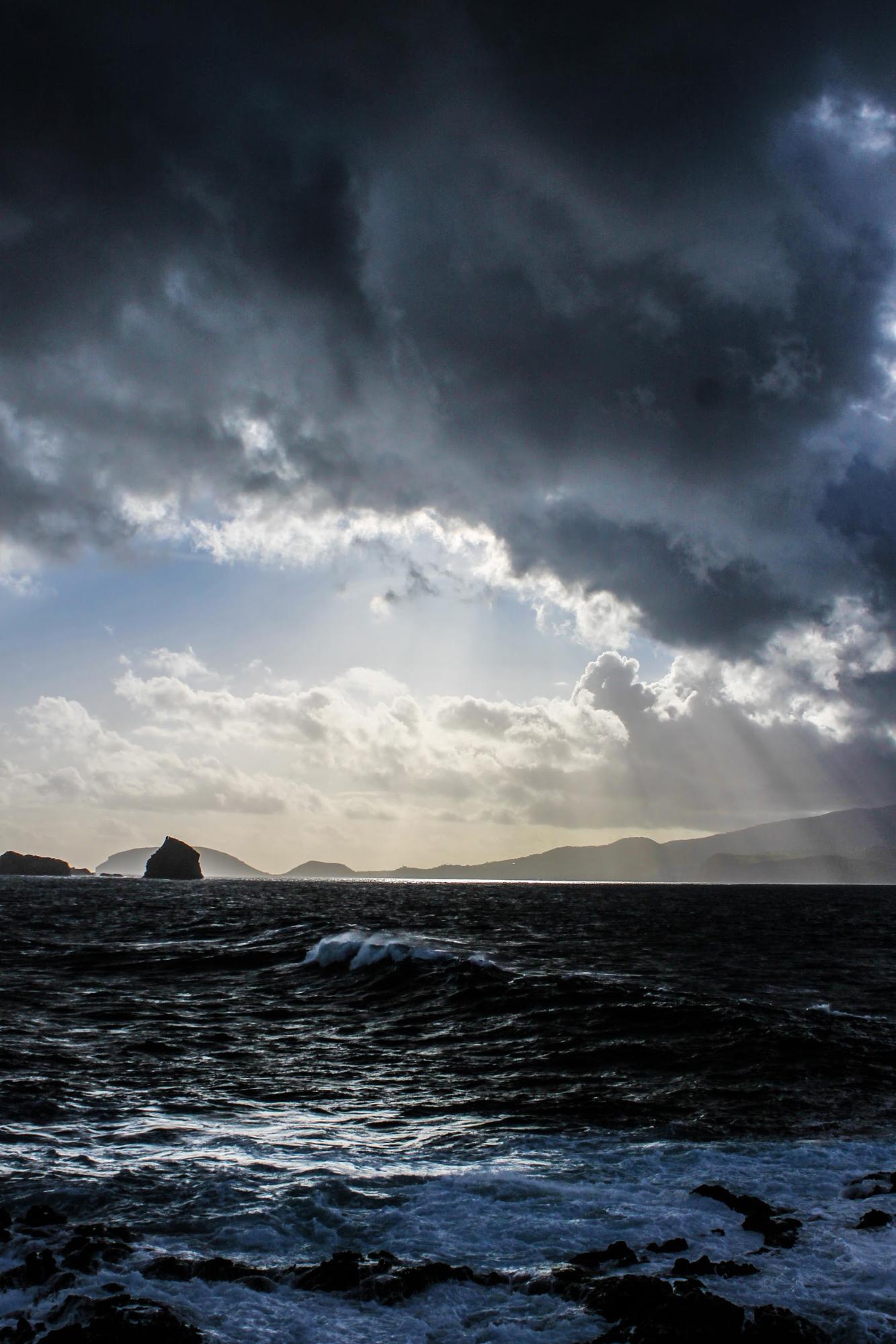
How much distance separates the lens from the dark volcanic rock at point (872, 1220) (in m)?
10.2

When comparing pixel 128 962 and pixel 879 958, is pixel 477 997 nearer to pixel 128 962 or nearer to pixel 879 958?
pixel 128 962

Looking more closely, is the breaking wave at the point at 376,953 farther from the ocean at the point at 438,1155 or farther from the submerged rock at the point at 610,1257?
the submerged rock at the point at 610,1257

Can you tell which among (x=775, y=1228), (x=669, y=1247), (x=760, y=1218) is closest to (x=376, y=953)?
(x=760, y=1218)

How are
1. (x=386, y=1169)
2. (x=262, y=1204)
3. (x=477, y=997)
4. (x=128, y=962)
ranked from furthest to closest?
1. (x=128, y=962)
2. (x=477, y=997)
3. (x=386, y=1169)
4. (x=262, y=1204)

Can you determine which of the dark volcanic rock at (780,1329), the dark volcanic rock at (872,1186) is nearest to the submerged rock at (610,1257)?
the dark volcanic rock at (780,1329)

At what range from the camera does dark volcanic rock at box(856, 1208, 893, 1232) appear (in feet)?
33.4

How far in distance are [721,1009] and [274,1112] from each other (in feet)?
50.0

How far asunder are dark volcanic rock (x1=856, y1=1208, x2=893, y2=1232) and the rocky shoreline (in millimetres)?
18

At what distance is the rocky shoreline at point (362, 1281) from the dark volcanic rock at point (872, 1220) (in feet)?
0.06

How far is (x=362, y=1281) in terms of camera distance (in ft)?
28.8

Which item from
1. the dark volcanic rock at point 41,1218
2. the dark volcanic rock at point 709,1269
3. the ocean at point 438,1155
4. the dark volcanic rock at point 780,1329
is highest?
the dark volcanic rock at point 780,1329

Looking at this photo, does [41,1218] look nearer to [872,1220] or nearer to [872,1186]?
[872,1220]

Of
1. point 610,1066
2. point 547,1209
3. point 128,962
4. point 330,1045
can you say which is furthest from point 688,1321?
point 128,962

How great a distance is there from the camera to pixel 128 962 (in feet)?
125
